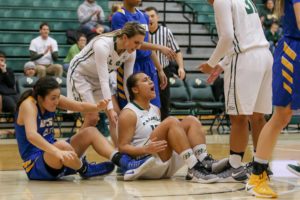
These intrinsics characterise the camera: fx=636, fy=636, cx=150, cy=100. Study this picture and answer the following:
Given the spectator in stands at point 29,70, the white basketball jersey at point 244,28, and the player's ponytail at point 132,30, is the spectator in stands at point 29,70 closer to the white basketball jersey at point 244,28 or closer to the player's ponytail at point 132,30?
the player's ponytail at point 132,30

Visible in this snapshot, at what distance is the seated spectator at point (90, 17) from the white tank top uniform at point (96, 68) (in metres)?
7.23

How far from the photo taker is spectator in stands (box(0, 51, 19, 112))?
10.9 metres

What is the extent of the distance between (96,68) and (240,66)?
1.42m

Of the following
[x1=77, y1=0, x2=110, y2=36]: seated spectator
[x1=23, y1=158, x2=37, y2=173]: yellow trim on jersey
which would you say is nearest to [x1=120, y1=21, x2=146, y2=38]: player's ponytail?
[x1=23, y1=158, x2=37, y2=173]: yellow trim on jersey

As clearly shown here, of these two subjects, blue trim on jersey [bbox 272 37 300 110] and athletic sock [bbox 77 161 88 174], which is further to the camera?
athletic sock [bbox 77 161 88 174]

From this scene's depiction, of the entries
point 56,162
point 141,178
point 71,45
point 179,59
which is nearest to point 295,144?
point 179,59

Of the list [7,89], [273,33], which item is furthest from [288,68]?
[273,33]

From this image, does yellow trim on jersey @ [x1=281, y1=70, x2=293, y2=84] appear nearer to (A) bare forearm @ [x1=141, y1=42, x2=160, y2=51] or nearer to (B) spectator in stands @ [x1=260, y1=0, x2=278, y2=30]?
(A) bare forearm @ [x1=141, y1=42, x2=160, y2=51]

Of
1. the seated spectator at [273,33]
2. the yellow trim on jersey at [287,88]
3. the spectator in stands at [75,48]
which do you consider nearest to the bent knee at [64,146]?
the yellow trim on jersey at [287,88]

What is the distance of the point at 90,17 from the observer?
527 inches

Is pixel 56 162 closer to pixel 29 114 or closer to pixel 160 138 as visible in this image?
pixel 29 114

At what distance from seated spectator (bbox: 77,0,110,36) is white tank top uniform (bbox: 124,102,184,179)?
25.4 ft

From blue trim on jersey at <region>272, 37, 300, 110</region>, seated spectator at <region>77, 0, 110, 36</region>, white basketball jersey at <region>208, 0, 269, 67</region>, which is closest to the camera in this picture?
blue trim on jersey at <region>272, 37, 300, 110</region>

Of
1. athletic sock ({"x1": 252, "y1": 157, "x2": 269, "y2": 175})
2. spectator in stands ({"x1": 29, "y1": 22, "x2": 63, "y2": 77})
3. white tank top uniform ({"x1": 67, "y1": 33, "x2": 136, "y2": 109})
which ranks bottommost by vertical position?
athletic sock ({"x1": 252, "y1": 157, "x2": 269, "y2": 175})
